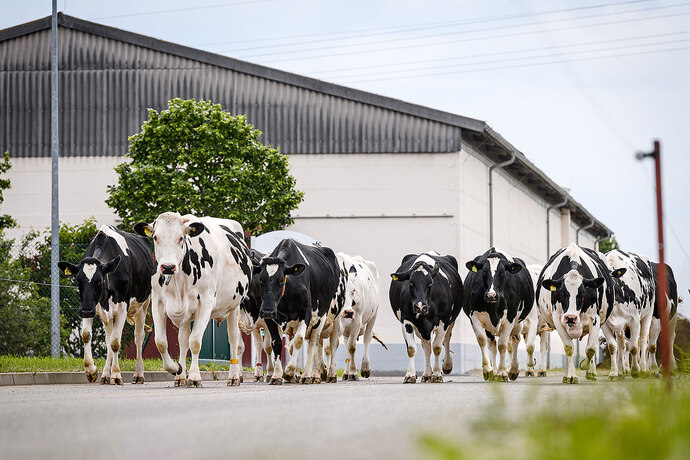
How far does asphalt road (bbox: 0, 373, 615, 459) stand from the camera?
5.91 m

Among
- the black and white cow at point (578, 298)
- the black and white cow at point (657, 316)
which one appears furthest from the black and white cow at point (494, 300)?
the black and white cow at point (657, 316)

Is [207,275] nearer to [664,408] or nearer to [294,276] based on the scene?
[294,276]

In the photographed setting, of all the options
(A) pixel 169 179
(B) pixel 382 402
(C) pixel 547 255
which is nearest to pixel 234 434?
(B) pixel 382 402

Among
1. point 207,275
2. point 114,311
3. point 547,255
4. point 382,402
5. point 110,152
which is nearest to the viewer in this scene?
point 382,402

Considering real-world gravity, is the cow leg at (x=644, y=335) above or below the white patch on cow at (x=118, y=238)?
below

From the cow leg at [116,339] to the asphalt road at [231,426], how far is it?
687cm

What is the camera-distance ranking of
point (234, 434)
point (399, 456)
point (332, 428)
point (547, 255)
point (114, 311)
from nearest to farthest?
1. point (399, 456)
2. point (234, 434)
3. point (332, 428)
4. point (114, 311)
5. point (547, 255)

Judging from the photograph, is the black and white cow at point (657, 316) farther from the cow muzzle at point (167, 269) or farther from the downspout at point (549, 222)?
the downspout at point (549, 222)

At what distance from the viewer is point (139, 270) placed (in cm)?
1869

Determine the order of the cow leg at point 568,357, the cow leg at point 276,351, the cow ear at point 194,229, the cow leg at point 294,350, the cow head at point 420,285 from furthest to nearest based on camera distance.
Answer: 1. the cow head at point 420,285
2. the cow leg at point 294,350
3. the cow leg at point 276,351
4. the cow leg at point 568,357
5. the cow ear at point 194,229

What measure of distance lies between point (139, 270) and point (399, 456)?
44.6 ft

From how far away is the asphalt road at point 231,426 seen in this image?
5.91 m

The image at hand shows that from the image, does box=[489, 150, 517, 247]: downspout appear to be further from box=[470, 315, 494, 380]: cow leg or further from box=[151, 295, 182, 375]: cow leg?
box=[151, 295, 182, 375]: cow leg

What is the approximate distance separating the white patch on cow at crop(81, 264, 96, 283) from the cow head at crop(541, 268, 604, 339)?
23.7ft
